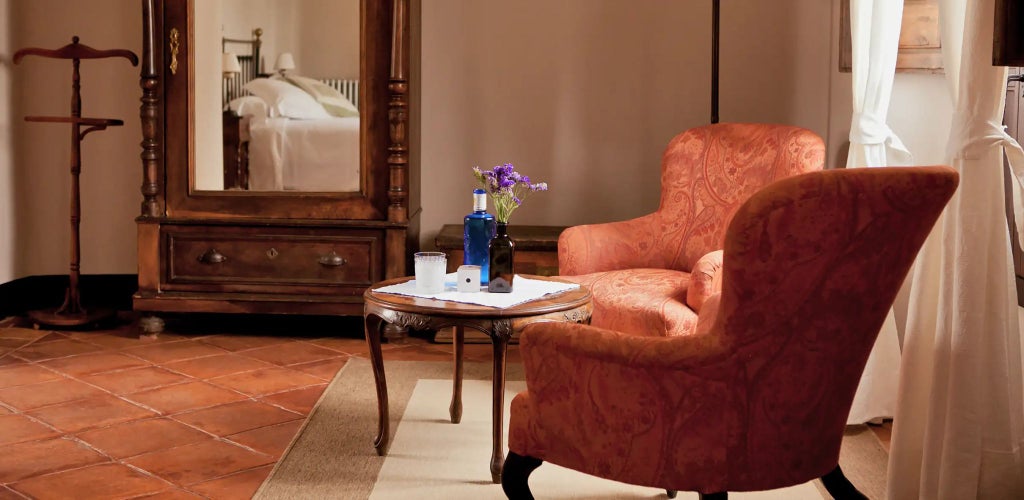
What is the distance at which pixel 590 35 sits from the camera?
501 cm

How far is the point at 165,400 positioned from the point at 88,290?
1909mm

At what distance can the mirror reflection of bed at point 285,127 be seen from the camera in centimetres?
451

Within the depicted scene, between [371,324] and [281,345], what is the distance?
5.59 ft

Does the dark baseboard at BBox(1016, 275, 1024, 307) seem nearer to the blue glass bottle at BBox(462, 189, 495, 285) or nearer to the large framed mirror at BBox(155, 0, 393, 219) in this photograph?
the blue glass bottle at BBox(462, 189, 495, 285)

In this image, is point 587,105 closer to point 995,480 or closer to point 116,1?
point 116,1

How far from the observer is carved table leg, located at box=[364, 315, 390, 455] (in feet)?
9.86

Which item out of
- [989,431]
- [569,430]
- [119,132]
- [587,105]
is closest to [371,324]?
[569,430]

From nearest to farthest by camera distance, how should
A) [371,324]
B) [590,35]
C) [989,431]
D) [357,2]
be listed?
[989,431]
[371,324]
[357,2]
[590,35]

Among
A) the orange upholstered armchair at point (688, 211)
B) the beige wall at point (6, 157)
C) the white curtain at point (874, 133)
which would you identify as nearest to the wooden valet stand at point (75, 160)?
the beige wall at point (6, 157)

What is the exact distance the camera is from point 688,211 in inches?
155

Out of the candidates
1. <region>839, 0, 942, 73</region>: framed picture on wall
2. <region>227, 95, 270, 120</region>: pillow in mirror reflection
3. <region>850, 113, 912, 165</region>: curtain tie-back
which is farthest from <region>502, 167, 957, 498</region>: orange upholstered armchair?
<region>227, 95, 270, 120</region>: pillow in mirror reflection

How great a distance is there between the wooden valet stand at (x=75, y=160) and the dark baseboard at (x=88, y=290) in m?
0.36

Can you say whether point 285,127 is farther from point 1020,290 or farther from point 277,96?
point 1020,290

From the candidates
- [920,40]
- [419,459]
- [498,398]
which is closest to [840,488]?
[498,398]
